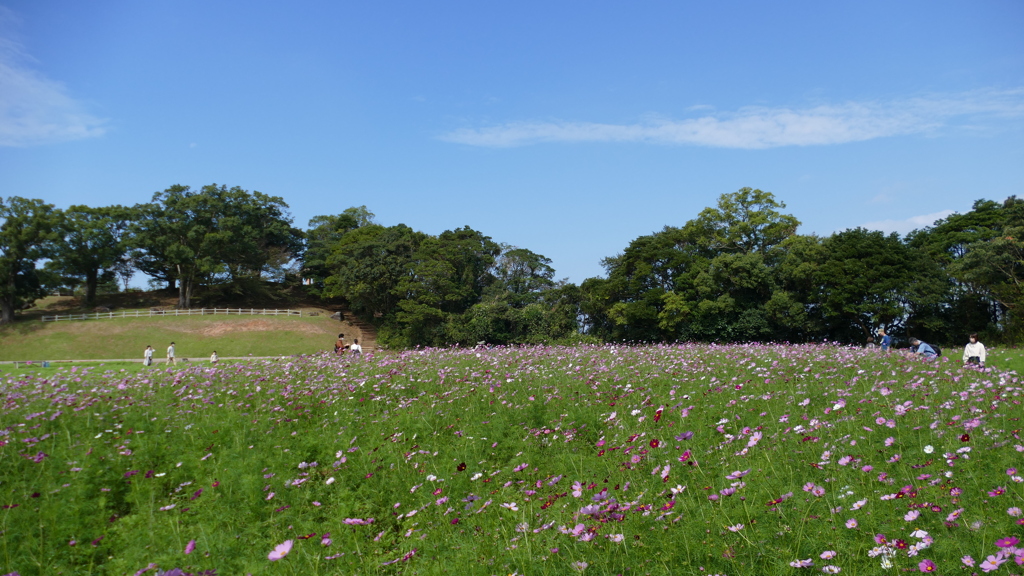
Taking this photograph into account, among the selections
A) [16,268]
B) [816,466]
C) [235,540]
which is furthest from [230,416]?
[16,268]

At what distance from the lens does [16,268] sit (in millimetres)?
46125

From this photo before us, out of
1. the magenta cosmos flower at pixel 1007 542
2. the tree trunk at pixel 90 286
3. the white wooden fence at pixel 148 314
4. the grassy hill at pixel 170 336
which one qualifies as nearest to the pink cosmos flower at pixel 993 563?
the magenta cosmos flower at pixel 1007 542

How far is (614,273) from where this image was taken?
39469 mm

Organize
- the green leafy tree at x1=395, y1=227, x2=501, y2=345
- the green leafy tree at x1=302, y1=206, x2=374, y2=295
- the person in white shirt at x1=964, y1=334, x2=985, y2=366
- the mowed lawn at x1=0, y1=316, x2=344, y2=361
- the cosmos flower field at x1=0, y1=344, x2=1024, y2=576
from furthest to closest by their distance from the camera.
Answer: the green leafy tree at x1=302, y1=206, x2=374, y2=295
the green leafy tree at x1=395, y1=227, x2=501, y2=345
the mowed lawn at x1=0, y1=316, x2=344, y2=361
the person in white shirt at x1=964, y1=334, x2=985, y2=366
the cosmos flower field at x1=0, y1=344, x2=1024, y2=576

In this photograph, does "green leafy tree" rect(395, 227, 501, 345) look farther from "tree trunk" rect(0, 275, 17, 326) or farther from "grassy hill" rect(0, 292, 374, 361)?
"tree trunk" rect(0, 275, 17, 326)

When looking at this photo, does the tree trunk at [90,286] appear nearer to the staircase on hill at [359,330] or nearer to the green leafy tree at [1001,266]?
the staircase on hill at [359,330]

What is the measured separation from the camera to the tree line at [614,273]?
3275cm

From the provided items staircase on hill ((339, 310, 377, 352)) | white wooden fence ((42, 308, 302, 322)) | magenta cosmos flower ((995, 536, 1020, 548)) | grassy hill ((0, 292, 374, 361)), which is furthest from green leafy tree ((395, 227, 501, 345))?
magenta cosmos flower ((995, 536, 1020, 548))

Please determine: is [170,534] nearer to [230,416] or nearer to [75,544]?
[75,544]

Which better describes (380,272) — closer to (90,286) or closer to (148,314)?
(148,314)

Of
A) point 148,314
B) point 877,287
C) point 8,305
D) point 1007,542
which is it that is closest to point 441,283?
point 148,314

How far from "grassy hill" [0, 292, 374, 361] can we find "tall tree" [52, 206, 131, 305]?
366 cm

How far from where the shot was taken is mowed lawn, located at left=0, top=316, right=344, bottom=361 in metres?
39.7

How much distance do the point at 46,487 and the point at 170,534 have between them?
80.1 inches
